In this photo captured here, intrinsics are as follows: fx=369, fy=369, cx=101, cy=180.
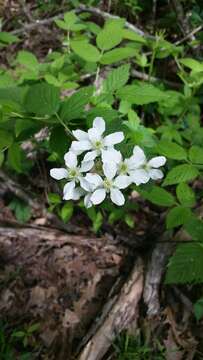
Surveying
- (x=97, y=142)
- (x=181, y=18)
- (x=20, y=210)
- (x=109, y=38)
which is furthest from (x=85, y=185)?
(x=181, y=18)

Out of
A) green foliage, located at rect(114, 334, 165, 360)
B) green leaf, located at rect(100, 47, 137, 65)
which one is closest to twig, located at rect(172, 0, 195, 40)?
green leaf, located at rect(100, 47, 137, 65)

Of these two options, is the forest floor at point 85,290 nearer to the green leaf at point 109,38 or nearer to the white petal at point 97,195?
the white petal at point 97,195

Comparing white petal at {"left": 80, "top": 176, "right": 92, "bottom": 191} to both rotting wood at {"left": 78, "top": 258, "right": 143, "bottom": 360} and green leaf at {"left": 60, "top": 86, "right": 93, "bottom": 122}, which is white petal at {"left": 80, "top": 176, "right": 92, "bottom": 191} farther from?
rotting wood at {"left": 78, "top": 258, "right": 143, "bottom": 360}

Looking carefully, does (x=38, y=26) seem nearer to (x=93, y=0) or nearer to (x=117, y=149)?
(x=93, y=0)

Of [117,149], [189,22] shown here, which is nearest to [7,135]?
[117,149]

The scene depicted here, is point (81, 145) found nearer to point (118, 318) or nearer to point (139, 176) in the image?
point (139, 176)
